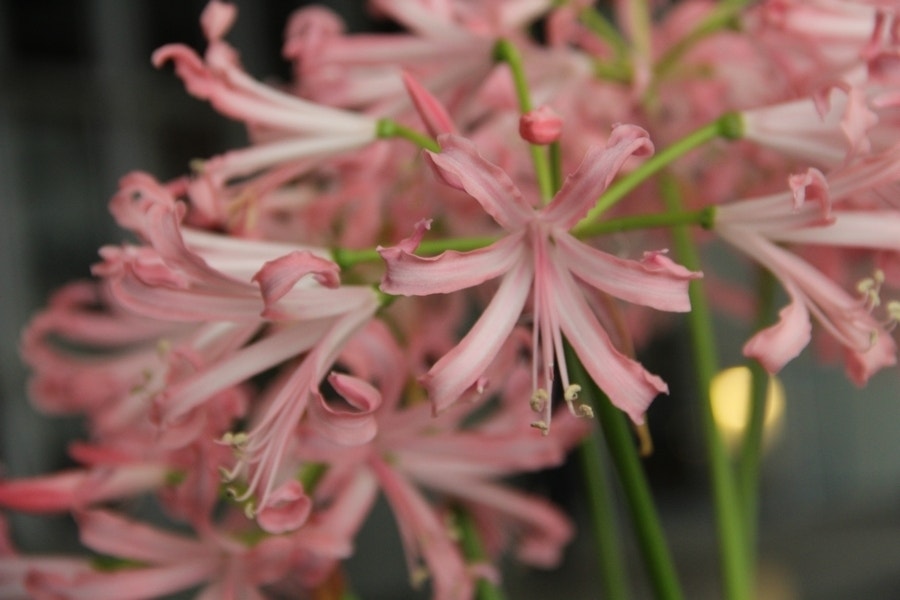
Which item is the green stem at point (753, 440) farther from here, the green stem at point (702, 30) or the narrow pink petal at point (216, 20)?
the narrow pink petal at point (216, 20)

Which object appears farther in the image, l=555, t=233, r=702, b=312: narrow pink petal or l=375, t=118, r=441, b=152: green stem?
l=375, t=118, r=441, b=152: green stem

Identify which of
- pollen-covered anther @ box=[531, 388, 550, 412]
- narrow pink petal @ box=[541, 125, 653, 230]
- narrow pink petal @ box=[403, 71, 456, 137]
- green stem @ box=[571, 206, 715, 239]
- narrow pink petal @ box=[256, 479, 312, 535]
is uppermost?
green stem @ box=[571, 206, 715, 239]

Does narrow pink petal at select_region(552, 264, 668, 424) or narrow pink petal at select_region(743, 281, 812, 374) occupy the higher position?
narrow pink petal at select_region(743, 281, 812, 374)

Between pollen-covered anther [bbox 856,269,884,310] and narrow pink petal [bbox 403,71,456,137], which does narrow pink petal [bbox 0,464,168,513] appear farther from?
pollen-covered anther [bbox 856,269,884,310]

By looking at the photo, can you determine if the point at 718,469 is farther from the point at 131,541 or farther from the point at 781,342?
the point at 131,541

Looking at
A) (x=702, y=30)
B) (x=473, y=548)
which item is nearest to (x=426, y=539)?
(x=473, y=548)

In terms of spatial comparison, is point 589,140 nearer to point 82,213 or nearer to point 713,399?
point 713,399

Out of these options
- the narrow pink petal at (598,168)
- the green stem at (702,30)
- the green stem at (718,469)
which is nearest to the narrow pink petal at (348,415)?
the narrow pink petal at (598,168)

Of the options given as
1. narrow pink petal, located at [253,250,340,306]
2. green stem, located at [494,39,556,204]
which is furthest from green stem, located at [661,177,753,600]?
narrow pink petal, located at [253,250,340,306]
